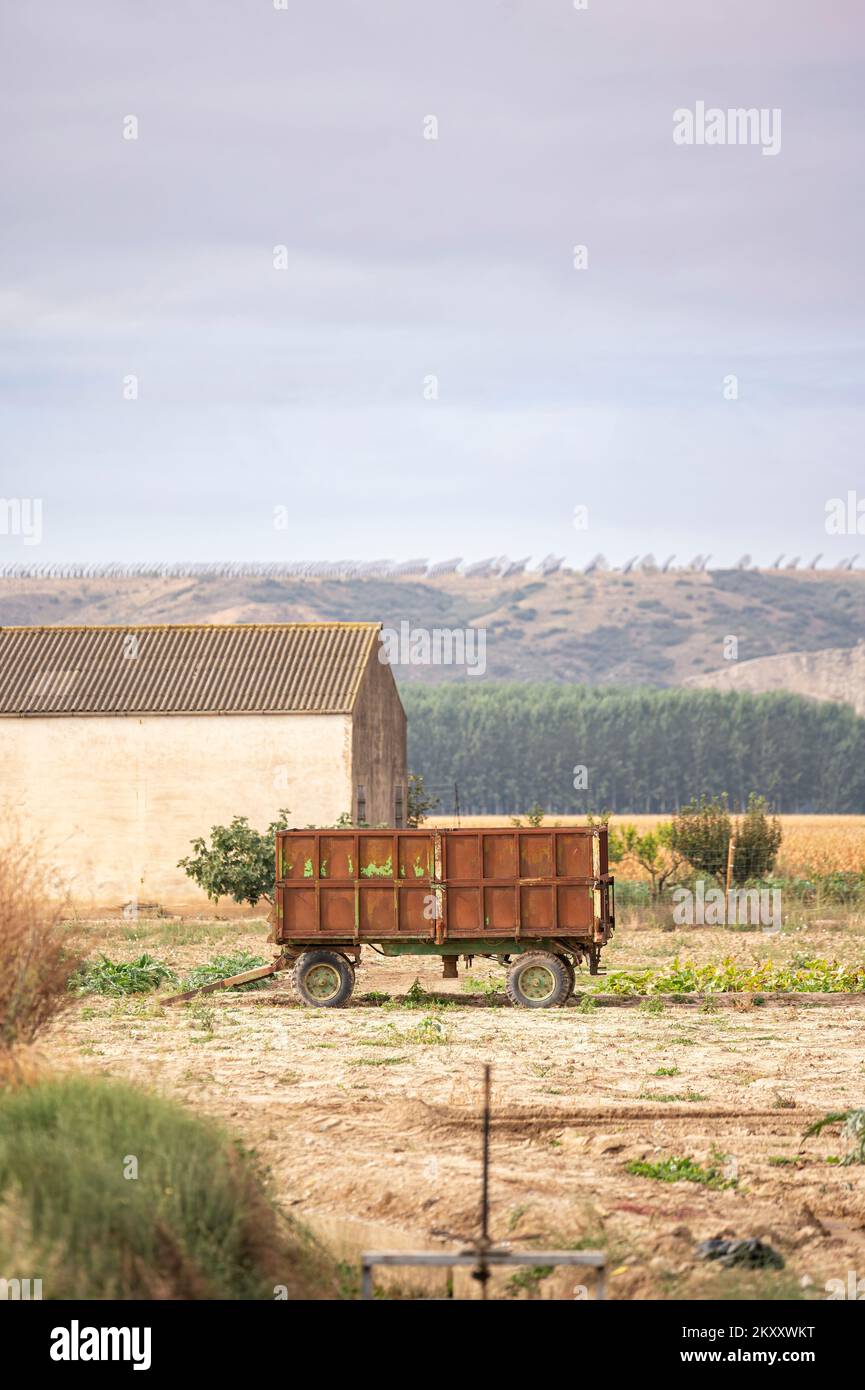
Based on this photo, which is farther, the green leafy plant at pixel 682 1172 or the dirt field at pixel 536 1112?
the green leafy plant at pixel 682 1172

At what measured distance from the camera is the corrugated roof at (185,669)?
125 ft

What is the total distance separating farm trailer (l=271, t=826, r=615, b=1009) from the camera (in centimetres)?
1998

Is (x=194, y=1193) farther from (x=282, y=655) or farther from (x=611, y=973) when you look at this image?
(x=282, y=655)

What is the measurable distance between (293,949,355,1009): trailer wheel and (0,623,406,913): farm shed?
16155 mm

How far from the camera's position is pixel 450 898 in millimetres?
20016

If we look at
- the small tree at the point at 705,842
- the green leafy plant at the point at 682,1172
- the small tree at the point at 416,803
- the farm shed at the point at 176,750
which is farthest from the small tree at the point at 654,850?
the green leafy plant at the point at 682,1172

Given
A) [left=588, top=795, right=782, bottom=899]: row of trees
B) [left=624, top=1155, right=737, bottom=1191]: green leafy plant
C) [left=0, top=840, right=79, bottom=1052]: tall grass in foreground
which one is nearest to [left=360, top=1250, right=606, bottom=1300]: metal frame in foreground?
[left=624, top=1155, right=737, bottom=1191]: green leafy plant

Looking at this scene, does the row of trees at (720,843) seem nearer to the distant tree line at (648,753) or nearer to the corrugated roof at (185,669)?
the corrugated roof at (185,669)

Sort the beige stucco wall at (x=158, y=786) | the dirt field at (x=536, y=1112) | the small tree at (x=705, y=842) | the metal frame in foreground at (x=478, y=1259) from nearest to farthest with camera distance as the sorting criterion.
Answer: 1. the metal frame in foreground at (x=478, y=1259)
2. the dirt field at (x=536, y=1112)
3. the small tree at (x=705, y=842)
4. the beige stucco wall at (x=158, y=786)

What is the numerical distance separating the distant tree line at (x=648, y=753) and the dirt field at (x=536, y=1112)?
119 meters

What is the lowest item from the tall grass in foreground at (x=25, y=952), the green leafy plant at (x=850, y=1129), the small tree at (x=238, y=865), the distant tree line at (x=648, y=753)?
the green leafy plant at (x=850, y=1129)

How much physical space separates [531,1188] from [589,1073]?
4700 mm
